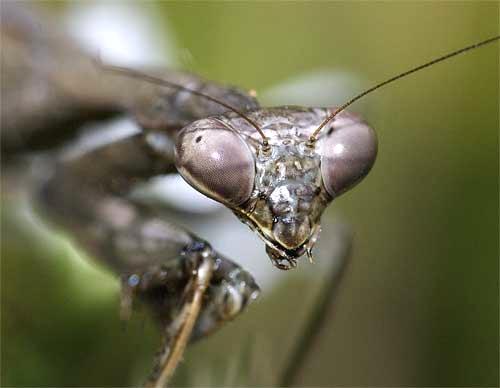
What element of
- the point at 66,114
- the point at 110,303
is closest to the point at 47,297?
the point at 110,303

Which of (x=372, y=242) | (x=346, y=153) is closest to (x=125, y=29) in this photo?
(x=372, y=242)

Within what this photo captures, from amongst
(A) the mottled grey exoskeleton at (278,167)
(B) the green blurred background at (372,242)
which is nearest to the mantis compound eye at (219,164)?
(A) the mottled grey exoskeleton at (278,167)

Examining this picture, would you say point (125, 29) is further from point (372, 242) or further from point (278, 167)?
point (278, 167)

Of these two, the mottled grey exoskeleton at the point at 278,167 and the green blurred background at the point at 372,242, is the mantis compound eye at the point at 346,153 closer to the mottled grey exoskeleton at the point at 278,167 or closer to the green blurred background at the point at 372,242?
the mottled grey exoskeleton at the point at 278,167

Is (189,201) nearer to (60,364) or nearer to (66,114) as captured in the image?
(66,114)

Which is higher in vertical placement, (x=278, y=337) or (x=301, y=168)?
(x=301, y=168)
